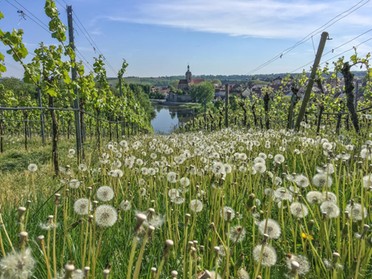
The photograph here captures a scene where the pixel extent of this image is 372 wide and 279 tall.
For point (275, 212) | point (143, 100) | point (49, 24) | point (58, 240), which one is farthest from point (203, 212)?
point (143, 100)

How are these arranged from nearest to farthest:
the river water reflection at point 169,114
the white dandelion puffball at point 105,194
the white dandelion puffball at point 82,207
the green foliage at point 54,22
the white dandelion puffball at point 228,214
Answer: the white dandelion puffball at point 228,214 < the white dandelion puffball at point 82,207 < the white dandelion puffball at point 105,194 < the green foliage at point 54,22 < the river water reflection at point 169,114

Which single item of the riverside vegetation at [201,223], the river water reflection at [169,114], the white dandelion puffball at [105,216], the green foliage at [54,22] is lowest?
the river water reflection at [169,114]

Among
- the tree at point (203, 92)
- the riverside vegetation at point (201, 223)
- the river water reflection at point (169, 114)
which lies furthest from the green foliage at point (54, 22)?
the tree at point (203, 92)

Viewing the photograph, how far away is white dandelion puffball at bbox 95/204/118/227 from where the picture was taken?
149cm

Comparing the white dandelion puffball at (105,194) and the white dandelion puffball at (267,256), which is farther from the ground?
the white dandelion puffball at (105,194)

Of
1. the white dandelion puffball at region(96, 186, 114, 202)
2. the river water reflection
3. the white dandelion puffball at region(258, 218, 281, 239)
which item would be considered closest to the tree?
the river water reflection

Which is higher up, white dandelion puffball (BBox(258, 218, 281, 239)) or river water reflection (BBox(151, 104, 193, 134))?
white dandelion puffball (BBox(258, 218, 281, 239))

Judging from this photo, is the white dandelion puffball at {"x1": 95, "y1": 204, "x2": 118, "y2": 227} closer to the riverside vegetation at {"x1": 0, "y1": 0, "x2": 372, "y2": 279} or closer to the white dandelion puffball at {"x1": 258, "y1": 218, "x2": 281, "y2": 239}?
the riverside vegetation at {"x1": 0, "y1": 0, "x2": 372, "y2": 279}

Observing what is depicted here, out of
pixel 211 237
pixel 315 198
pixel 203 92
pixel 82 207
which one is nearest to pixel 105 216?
pixel 82 207

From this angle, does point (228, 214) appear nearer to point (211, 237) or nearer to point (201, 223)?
point (211, 237)

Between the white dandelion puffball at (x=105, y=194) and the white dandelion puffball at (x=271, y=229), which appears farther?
the white dandelion puffball at (x=105, y=194)

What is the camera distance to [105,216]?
4.95 feet

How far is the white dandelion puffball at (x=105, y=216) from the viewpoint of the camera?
1.49 metres

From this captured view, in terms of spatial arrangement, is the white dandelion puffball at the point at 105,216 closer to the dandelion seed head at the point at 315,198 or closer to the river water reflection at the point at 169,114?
the dandelion seed head at the point at 315,198
